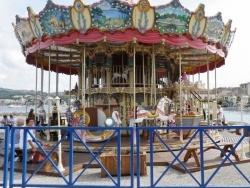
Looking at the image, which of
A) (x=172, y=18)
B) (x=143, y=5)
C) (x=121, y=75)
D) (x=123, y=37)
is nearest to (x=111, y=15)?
(x=123, y=37)

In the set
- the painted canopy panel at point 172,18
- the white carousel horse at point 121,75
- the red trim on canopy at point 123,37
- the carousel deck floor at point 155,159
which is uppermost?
the painted canopy panel at point 172,18

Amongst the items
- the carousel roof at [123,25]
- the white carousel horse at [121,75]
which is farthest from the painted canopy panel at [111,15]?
the white carousel horse at [121,75]

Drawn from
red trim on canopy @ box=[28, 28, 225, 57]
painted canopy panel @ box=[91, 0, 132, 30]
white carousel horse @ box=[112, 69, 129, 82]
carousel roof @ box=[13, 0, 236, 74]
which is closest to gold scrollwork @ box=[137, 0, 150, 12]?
carousel roof @ box=[13, 0, 236, 74]

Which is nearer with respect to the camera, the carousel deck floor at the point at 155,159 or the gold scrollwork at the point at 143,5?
the carousel deck floor at the point at 155,159

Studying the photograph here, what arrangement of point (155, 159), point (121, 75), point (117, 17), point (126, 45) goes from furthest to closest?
point (121, 75), point (126, 45), point (117, 17), point (155, 159)

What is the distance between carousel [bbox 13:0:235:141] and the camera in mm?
9758

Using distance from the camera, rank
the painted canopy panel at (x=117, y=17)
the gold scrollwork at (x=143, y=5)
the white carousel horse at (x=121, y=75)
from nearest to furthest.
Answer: the gold scrollwork at (x=143, y=5) < the painted canopy panel at (x=117, y=17) < the white carousel horse at (x=121, y=75)

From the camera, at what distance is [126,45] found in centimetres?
1190

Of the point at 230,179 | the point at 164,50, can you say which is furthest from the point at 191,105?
the point at 230,179

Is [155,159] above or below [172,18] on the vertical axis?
below

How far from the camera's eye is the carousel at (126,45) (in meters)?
9.76

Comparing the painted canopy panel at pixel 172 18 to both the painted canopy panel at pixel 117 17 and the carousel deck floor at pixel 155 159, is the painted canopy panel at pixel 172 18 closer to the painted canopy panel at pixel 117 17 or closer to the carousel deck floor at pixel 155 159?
the painted canopy panel at pixel 117 17

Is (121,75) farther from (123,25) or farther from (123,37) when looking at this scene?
(123,25)

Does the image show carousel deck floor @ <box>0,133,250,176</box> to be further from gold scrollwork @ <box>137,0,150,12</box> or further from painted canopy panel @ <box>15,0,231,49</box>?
gold scrollwork @ <box>137,0,150,12</box>
